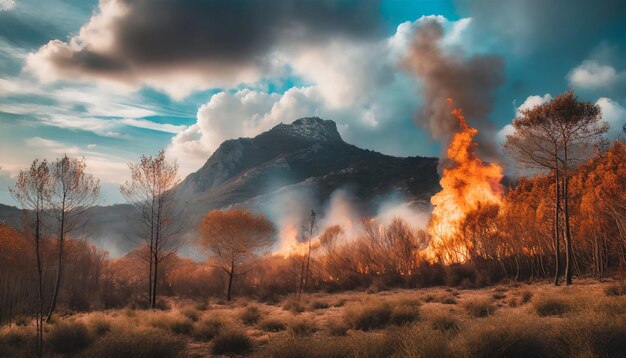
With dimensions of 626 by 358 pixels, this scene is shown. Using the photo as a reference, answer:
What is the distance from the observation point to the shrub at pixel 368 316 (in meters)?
13.5

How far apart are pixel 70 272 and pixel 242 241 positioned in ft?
53.7

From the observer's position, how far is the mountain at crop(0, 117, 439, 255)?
127 metres

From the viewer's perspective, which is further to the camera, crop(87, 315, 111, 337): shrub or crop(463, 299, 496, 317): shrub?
crop(463, 299, 496, 317): shrub

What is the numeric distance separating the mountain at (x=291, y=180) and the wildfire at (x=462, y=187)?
208 feet

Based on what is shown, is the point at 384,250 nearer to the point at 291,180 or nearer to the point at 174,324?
the point at 174,324

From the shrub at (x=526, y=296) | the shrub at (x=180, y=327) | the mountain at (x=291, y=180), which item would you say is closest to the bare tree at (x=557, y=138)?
the shrub at (x=526, y=296)

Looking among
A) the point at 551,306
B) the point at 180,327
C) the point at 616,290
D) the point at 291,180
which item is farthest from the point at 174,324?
A: the point at 291,180

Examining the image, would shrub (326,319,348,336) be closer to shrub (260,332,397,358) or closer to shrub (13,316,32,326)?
shrub (260,332,397,358)

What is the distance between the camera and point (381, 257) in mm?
37656

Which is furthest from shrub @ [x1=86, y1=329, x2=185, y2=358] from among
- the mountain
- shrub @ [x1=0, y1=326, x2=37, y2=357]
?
the mountain

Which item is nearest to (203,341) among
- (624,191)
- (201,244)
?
(624,191)

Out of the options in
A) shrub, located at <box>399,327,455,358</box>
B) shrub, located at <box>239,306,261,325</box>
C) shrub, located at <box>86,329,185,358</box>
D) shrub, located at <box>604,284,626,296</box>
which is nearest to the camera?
shrub, located at <box>399,327,455,358</box>

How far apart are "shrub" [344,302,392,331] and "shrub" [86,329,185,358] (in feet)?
19.9

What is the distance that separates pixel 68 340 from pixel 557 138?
2754cm
